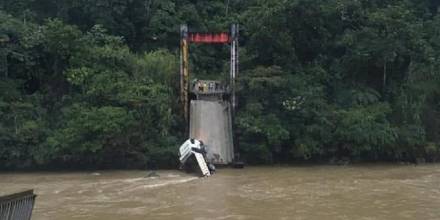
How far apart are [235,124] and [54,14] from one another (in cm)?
1336

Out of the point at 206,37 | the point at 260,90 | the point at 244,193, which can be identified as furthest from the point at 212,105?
the point at 244,193

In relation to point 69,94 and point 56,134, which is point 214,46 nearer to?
point 69,94

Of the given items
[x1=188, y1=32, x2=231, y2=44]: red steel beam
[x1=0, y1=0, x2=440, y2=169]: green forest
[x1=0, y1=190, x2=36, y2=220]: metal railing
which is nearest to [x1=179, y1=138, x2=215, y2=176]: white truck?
[x1=0, y1=0, x2=440, y2=169]: green forest

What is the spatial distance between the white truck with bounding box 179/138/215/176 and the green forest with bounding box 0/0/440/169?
2.83 feet

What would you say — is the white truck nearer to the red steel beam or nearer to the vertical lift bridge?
the vertical lift bridge

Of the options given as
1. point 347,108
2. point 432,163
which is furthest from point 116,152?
point 432,163

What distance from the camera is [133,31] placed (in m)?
33.1

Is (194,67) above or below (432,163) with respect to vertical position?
above

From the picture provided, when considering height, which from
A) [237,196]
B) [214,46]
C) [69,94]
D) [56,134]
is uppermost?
[214,46]

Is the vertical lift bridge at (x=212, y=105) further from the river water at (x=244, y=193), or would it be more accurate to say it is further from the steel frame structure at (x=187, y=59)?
the river water at (x=244, y=193)

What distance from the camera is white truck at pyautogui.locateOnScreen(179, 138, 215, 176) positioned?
22.3m

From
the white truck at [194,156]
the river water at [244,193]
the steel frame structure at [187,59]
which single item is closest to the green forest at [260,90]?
the steel frame structure at [187,59]

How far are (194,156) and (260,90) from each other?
17.6 feet

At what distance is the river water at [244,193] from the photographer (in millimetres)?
15352
